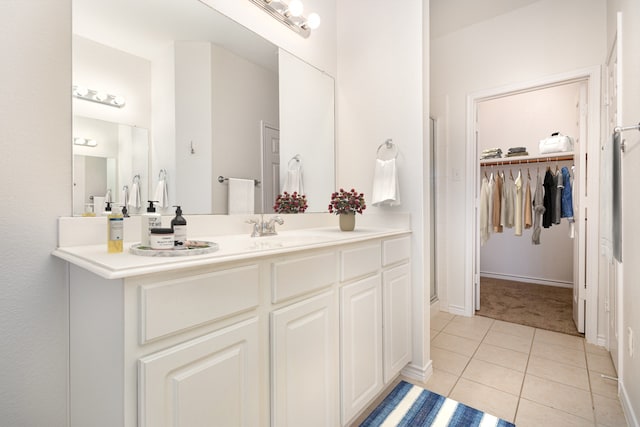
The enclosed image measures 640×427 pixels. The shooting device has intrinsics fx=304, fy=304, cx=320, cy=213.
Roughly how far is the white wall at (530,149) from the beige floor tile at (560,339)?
71.2 inches

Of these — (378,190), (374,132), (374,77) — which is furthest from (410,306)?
(374,77)

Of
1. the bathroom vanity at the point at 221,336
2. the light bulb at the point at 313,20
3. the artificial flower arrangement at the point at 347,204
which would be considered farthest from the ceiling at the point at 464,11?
the bathroom vanity at the point at 221,336

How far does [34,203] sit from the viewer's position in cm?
100

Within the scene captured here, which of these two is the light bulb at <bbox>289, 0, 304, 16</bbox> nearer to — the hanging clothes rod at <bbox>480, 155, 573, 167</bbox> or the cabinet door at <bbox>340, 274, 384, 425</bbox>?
the cabinet door at <bbox>340, 274, 384, 425</bbox>

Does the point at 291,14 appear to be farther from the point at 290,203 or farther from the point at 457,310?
the point at 457,310

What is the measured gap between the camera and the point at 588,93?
248 cm

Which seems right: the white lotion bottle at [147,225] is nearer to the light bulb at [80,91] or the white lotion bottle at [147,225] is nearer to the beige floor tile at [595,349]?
the light bulb at [80,91]

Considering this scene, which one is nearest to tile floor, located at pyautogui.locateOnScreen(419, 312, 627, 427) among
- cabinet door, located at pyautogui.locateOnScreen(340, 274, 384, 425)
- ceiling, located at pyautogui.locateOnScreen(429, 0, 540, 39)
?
cabinet door, located at pyautogui.locateOnScreen(340, 274, 384, 425)

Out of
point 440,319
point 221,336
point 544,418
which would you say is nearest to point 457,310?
point 440,319

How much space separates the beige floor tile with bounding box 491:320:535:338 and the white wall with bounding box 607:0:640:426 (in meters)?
0.93

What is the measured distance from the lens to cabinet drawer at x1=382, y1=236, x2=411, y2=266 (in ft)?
5.63

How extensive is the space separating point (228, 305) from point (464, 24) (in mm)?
3466

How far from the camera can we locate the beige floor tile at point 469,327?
8.62ft

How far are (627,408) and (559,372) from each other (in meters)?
0.49
